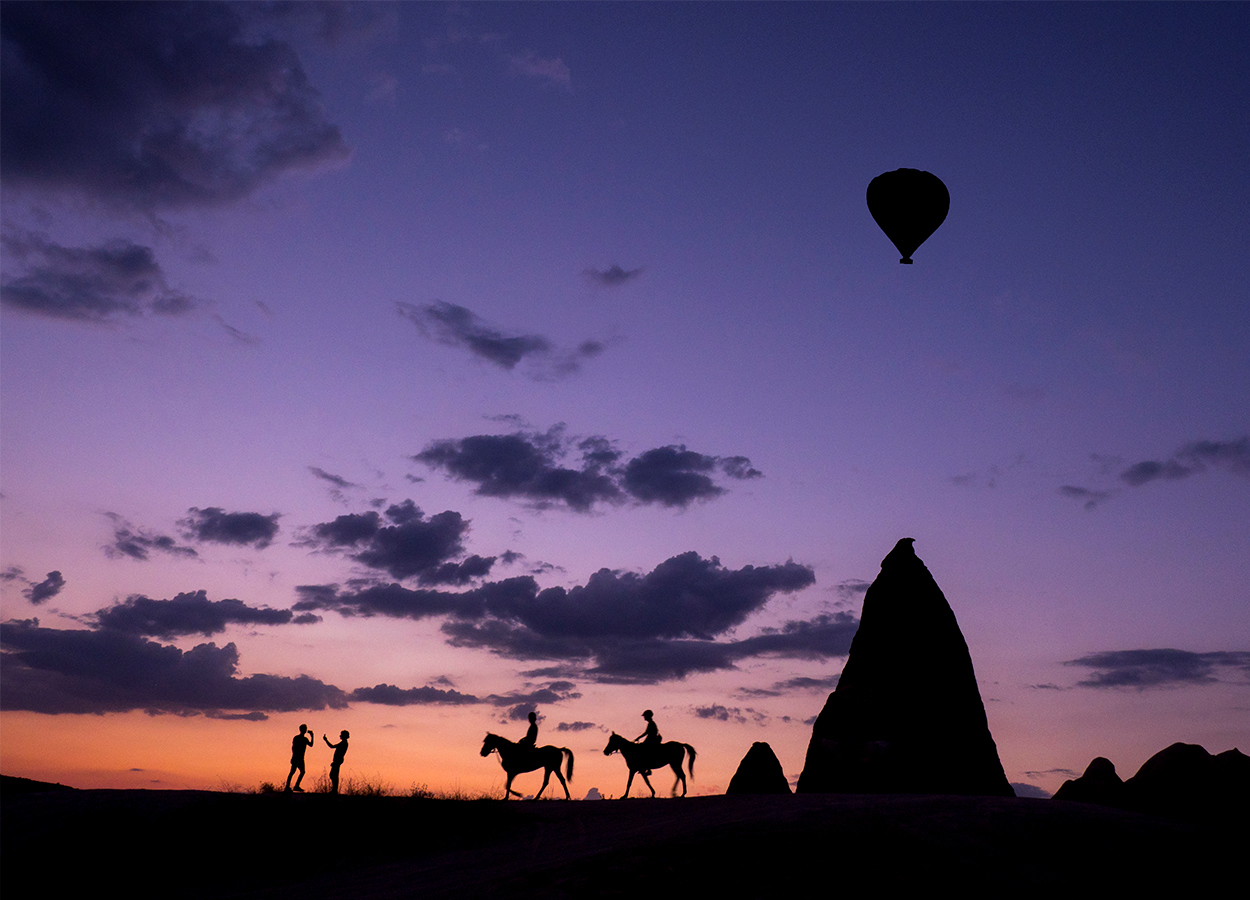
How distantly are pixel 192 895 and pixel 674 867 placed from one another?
8.03 metres

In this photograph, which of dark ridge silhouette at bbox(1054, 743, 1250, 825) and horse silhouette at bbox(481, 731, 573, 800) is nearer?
horse silhouette at bbox(481, 731, 573, 800)

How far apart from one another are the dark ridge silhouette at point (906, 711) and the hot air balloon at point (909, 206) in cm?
1353

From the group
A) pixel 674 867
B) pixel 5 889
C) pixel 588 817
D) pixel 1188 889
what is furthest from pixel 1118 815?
pixel 5 889

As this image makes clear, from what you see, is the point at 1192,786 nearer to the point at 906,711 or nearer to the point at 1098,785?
the point at 1098,785

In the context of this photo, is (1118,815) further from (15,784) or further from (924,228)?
(15,784)

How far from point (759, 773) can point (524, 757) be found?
37.6ft

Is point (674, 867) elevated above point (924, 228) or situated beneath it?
situated beneath

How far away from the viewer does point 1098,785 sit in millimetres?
33750

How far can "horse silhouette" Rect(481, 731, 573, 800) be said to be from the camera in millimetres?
23047

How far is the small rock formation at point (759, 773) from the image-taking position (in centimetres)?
3119

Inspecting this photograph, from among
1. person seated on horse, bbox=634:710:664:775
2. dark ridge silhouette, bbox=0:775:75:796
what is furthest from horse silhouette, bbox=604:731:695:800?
dark ridge silhouette, bbox=0:775:75:796

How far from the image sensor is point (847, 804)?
16641 millimetres

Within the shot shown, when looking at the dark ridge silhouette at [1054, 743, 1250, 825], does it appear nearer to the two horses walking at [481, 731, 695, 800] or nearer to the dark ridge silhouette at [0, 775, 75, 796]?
the two horses walking at [481, 731, 695, 800]

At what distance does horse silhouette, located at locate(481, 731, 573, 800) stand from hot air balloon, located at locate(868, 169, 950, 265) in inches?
603
